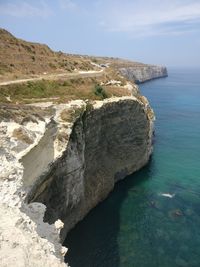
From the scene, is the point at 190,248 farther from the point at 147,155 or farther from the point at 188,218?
the point at 147,155

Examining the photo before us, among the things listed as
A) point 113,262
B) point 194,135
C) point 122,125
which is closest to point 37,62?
point 122,125

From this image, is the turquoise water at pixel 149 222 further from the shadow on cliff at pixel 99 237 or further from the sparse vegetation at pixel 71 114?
the sparse vegetation at pixel 71 114

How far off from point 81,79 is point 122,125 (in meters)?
14.7

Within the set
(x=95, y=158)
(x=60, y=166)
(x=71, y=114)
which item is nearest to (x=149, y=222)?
(x=95, y=158)

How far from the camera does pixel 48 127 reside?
3309cm

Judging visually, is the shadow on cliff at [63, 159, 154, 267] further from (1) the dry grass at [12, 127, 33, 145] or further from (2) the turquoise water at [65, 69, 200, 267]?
(1) the dry grass at [12, 127, 33, 145]

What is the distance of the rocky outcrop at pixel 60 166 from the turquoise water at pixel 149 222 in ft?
6.14

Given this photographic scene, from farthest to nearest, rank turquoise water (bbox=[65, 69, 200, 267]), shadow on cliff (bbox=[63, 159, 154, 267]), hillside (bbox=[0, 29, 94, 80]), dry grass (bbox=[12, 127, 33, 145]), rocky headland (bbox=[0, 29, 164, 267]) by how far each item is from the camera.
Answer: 1. hillside (bbox=[0, 29, 94, 80])
2. turquoise water (bbox=[65, 69, 200, 267])
3. shadow on cliff (bbox=[63, 159, 154, 267])
4. dry grass (bbox=[12, 127, 33, 145])
5. rocky headland (bbox=[0, 29, 164, 267])

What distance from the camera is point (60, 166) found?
34.4 meters

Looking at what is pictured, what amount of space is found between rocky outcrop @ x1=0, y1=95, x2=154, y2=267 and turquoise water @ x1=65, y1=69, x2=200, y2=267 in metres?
1.87

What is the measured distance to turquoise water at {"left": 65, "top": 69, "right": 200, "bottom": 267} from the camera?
34469 mm

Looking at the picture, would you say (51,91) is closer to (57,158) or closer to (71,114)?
(71,114)

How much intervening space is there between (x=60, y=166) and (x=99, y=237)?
29.6 feet

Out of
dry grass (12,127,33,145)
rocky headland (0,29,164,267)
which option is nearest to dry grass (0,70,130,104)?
rocky headland (0,29,164,267)
